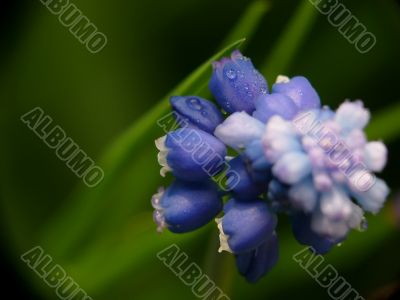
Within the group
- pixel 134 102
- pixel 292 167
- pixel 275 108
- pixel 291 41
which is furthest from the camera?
pixel 134 102

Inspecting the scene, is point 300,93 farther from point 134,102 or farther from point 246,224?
point 134,102

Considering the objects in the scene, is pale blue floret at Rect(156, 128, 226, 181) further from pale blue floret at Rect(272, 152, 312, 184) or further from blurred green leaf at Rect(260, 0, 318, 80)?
blurred green leaf at Rect(260, 0, 318, 80)

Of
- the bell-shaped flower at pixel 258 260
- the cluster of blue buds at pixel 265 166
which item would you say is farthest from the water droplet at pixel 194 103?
the bell-shaped flower at pixel 258 260

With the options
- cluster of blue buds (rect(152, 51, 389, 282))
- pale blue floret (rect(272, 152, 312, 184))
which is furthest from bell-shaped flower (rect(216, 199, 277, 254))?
pale blue floret (rect(272, 152, 312, 184))

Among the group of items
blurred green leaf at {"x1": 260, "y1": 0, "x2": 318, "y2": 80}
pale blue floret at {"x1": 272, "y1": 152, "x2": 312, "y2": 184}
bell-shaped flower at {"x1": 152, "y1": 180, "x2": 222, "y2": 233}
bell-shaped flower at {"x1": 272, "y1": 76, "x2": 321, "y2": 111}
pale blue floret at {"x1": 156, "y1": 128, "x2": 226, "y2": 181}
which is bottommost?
bell-shaped flower at {"x1": 152, "y1": 180, "x2": 222, "y2": 233}

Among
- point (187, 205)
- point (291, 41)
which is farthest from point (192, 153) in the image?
point (291, 41)

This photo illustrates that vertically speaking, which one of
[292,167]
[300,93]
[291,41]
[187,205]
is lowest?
[187,205]
